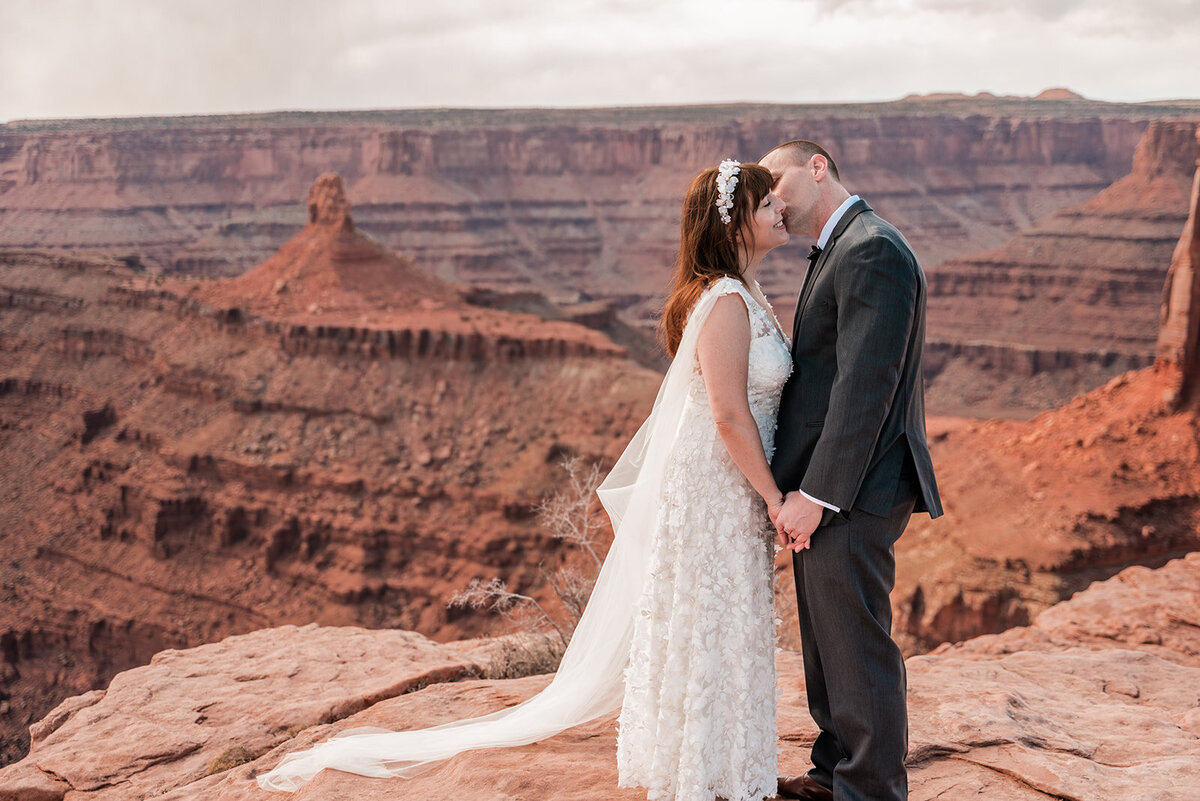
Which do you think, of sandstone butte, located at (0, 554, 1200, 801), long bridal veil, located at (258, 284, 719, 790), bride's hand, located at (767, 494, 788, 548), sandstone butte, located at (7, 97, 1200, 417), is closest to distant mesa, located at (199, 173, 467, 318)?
sandstone butte, located at (0, 554, 1200, 801)

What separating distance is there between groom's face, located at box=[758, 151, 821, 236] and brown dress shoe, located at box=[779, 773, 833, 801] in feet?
8.46

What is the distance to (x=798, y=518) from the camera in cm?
436

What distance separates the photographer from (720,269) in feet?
15.3

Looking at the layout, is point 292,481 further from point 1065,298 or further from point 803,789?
point 1065,298

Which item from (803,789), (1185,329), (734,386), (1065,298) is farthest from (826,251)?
(1065,298)

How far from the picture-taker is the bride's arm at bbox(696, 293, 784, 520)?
4.44 m

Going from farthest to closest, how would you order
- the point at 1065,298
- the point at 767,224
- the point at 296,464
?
the point at 1065,298
the point at 296,464
the point at 767,224

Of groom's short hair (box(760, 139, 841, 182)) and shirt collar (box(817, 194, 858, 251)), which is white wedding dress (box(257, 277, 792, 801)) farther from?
groom's short hair (box(760, 139, 841, 182))

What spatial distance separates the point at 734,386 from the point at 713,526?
2.16ft

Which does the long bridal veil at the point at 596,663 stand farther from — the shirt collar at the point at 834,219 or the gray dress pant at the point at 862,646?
the gray dress pant at the point at 862,646

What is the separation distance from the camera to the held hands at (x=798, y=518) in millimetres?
4344

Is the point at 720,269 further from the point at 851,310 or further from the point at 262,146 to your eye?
the point at 262,146

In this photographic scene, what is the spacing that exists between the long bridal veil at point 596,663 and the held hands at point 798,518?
0.66 metres

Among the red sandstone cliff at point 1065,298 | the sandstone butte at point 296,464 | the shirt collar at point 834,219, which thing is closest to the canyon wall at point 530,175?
the red sandstone cliff at point 1065,298
